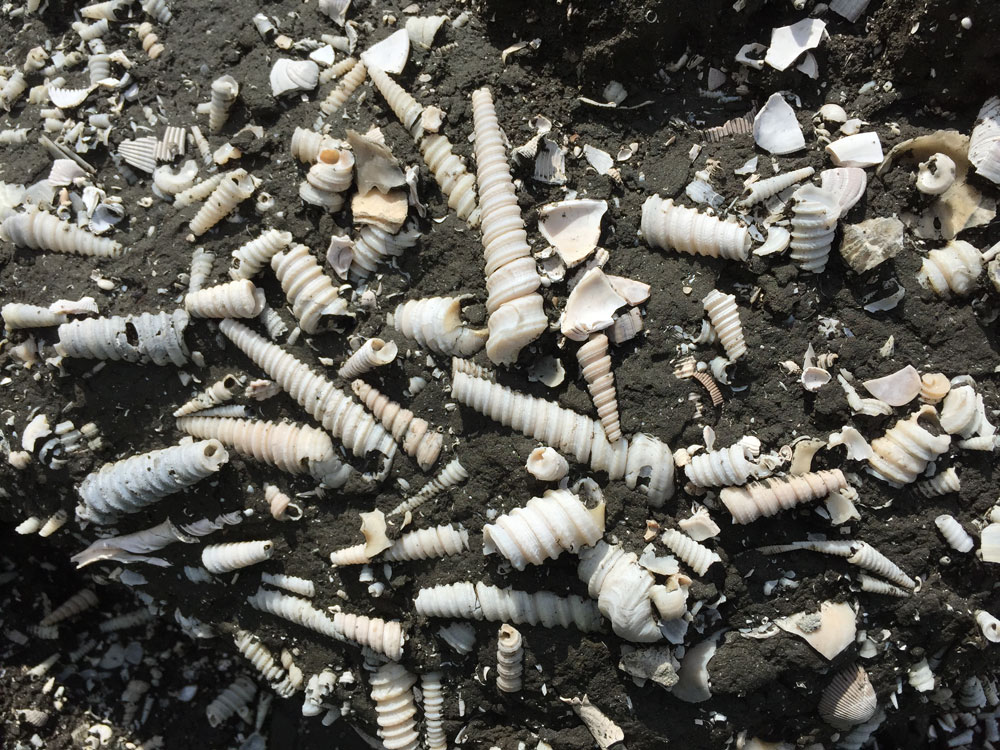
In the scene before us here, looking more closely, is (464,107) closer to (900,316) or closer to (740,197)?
(740,197)

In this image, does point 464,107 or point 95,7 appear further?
point 95,7

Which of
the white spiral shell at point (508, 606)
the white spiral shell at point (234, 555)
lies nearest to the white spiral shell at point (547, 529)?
the white spiral shell at point (508, 606)

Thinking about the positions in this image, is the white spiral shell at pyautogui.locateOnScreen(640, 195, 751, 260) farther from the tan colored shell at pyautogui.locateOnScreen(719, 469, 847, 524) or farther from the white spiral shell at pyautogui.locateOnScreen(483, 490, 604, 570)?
the white spiral shell at pyautogui.locateOnScreen(483, 490, 604, 570)

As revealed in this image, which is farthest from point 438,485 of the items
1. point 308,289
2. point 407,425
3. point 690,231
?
point 690,231

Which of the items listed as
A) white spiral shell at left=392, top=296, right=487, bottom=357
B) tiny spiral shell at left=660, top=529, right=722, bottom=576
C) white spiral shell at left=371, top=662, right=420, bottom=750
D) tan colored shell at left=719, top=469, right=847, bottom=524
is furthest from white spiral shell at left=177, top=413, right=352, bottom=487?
tan colored shell at left=719, top=469, right=847, bottom=524

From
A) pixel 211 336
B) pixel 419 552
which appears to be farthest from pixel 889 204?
pixel 211 336

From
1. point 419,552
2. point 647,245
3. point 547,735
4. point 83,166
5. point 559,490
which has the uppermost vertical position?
point 83,166
